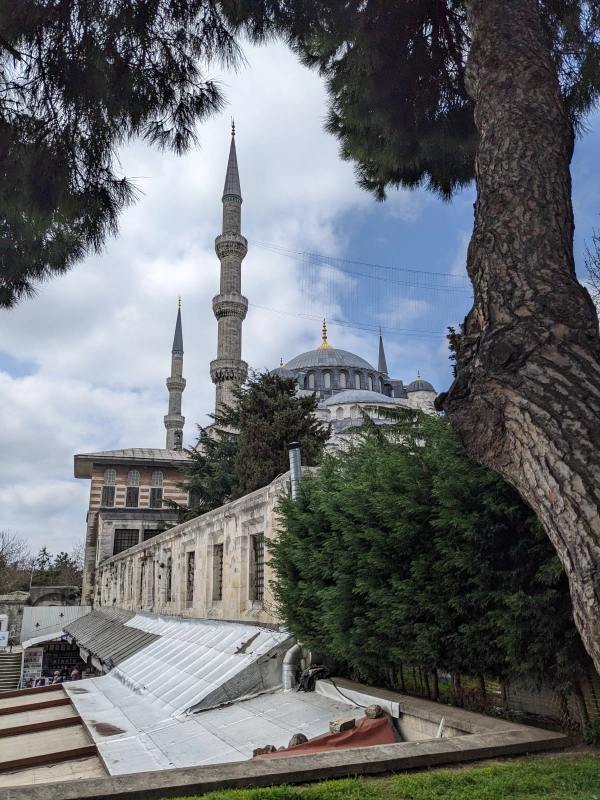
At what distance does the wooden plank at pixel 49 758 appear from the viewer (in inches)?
240

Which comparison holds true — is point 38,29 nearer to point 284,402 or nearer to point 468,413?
point 468,413

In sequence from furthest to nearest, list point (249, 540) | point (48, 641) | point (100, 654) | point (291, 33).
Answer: point (48, 641), point (100, 654), point (249, 540), point (291, 33)

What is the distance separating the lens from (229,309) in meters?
41.3

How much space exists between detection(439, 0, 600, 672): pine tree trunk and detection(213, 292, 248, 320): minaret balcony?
36787 mm

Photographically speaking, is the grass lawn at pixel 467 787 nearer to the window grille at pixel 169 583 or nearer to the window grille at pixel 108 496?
the window grille at pixel 169 583

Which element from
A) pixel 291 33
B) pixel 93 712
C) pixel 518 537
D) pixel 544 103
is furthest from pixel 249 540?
pixel 544 103

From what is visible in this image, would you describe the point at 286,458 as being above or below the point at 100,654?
above

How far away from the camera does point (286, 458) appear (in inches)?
754

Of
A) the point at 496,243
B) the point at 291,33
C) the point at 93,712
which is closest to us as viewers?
the point at 496,243

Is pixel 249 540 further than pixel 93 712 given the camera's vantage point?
Yes

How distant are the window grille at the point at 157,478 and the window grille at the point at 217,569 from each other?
1086 inches

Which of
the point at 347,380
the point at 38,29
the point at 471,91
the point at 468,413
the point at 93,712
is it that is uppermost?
the point at 347,380

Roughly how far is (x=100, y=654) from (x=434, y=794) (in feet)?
39.9

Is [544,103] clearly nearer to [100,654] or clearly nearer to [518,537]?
[518,537]
